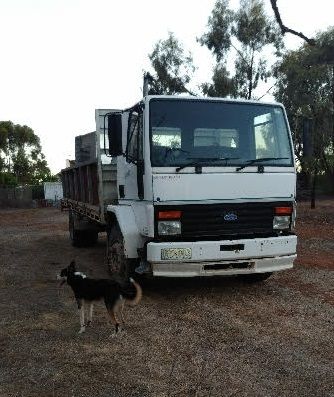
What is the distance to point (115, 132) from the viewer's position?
6.27 metres

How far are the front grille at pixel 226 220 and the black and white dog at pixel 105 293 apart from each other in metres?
1.22

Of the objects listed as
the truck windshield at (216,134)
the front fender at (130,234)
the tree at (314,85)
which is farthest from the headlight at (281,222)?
the tree at (314,85)

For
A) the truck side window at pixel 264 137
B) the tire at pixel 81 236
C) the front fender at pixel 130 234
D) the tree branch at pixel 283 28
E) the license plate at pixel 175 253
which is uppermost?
the tree branch at pixel 283 28

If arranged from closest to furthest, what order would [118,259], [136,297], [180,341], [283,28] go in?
1. [180,341]
2. [136,297]
3. [118,259]
4. [283,28]

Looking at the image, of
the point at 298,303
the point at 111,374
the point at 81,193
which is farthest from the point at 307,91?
the point at 111,374

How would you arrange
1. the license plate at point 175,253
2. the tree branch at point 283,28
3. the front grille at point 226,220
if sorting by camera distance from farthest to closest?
the tree branch at point 283,28 < the front grille at point 226,220 < the license plate at point 175,253

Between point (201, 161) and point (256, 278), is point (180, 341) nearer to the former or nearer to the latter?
point (201, 161)

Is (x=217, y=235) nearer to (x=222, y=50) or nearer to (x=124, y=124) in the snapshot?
(x=124, y=124)

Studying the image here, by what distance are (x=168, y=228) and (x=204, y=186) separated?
0.73 meters

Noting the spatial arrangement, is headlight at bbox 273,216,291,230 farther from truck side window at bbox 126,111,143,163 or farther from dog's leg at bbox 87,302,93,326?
dog's leg at bbox 87,302,93,326

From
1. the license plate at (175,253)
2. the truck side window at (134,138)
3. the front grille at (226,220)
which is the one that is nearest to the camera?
the license plate at (175,253)

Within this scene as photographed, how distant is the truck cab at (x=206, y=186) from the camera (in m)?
5.92

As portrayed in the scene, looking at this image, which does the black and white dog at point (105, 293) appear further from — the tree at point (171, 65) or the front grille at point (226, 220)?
the tree at point (171, 65)

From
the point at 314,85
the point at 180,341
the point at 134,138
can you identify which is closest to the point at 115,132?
the point at 134,138
